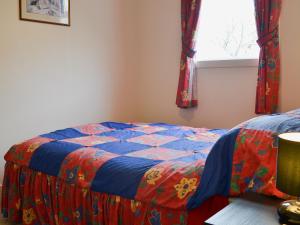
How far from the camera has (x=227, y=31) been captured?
346 cm

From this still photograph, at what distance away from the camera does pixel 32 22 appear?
121 inches

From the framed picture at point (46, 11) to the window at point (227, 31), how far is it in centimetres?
135

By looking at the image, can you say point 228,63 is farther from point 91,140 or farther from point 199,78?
point 91,140

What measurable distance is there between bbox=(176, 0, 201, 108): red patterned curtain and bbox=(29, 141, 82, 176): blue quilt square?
1.50m

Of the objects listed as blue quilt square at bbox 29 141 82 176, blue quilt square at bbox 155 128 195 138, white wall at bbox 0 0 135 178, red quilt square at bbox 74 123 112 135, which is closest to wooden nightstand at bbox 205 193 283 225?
blue quilt square at bbox 29 141 82 176

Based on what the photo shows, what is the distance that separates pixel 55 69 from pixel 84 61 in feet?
1.12

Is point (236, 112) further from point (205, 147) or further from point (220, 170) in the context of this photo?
point (220, 170)

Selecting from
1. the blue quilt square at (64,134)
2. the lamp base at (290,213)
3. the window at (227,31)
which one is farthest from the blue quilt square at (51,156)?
the window at (227,31)

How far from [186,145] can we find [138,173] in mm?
641

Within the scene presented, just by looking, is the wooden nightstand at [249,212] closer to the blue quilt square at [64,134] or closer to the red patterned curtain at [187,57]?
the blue quilt square at [64,134]

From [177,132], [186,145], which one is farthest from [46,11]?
[186,145]

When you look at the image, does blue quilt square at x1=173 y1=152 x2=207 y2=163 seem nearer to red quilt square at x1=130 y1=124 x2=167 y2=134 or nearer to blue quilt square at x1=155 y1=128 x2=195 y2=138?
blue quilt square at x1=155 y1=128 x2=195 y2=138

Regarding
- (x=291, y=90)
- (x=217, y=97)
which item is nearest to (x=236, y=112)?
(x=217, y=97)

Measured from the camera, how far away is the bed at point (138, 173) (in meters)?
1.47
